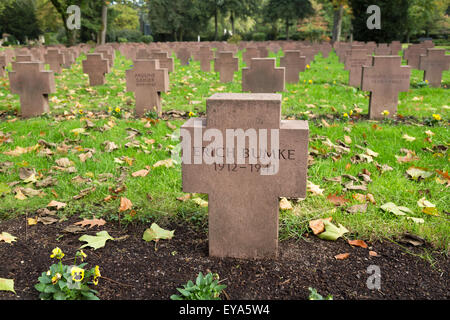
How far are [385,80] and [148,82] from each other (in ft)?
14.2

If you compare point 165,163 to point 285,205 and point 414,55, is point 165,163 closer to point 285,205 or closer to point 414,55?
point 285,205

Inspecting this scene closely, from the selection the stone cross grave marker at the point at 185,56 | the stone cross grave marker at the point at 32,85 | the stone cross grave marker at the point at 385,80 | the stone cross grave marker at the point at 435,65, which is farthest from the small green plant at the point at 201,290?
the stone cross grave marker at the point at 185,56

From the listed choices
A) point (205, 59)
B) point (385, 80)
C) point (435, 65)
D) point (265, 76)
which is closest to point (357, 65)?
point (435, 65)

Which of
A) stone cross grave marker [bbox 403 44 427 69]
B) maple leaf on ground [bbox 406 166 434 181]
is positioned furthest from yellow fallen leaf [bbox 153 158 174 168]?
stone cross grave marker [bbox 403 44 427 69]

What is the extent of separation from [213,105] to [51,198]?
7.06ft

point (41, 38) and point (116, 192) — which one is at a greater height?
point (41, 38)

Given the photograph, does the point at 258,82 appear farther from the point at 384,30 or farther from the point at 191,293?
the point at 384,30

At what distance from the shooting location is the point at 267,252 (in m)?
2.89

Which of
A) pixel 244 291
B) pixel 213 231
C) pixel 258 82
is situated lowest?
pixel 244 291

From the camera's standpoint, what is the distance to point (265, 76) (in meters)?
7.98

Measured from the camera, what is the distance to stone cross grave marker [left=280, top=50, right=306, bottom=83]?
11.3m

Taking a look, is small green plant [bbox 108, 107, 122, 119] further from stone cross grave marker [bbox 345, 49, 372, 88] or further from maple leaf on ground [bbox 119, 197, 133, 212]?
stone cross grave marker [bbox 345, 49, 372, 88]

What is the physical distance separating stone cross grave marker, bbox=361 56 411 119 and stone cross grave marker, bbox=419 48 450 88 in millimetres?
4660
